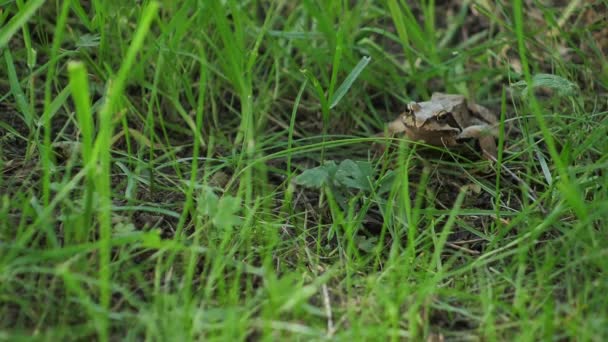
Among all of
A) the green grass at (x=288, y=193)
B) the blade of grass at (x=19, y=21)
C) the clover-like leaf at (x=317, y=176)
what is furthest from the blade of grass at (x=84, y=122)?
the clover-like leaf at (x=317, y=176)

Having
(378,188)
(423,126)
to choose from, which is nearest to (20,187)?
(378,188)

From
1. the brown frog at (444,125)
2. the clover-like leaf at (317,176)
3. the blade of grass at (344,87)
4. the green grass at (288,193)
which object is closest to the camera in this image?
the green grass at (288,193)

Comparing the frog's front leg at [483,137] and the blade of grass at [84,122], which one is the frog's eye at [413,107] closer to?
the frog's front leg at [483,137]

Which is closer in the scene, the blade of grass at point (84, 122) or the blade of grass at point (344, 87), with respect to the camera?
the blade of grass at point (84, 122)

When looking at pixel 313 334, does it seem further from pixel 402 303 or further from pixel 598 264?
pixel 598 264

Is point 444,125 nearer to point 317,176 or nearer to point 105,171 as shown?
point 317,176

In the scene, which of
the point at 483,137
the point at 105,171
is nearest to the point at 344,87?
the point at 483,137

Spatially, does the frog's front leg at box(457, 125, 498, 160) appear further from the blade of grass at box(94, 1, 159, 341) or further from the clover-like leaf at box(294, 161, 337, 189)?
the blade of grass at box(94, 1, 159, 341)

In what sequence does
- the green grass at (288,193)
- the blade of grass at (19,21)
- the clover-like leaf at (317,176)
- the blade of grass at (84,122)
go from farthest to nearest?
the clover-like leaf at (317,176), the blade of grass at (19,21), the green grass at (288,193), the blade of grass at (84,122)

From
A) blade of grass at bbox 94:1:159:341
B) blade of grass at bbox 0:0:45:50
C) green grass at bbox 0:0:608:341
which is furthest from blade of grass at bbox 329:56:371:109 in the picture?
blade of grass at bbox 0:0:45:50
